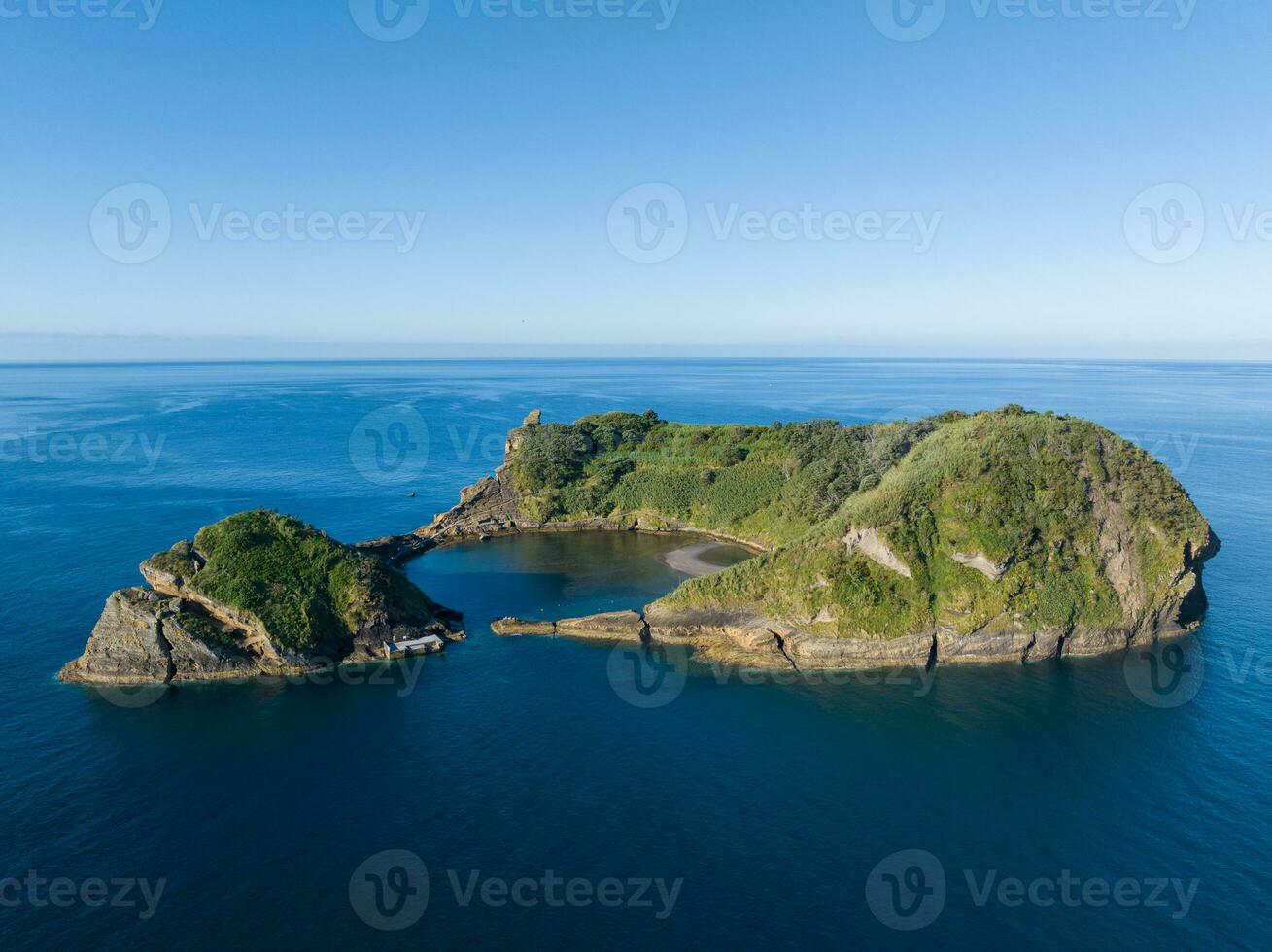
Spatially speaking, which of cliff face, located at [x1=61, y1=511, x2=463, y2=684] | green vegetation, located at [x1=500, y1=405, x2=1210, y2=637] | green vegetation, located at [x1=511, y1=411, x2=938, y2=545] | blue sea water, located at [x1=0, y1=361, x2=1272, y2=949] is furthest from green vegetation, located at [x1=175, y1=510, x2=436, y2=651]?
green vegetation, located at [x1=511, y1=411, x2=938, y2=545]

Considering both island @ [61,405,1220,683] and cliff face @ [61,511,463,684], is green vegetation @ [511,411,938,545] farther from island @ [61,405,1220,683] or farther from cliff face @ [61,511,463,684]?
cliff face @ [61,511,463,684]

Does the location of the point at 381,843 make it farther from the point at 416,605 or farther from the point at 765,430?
the point at 765,430

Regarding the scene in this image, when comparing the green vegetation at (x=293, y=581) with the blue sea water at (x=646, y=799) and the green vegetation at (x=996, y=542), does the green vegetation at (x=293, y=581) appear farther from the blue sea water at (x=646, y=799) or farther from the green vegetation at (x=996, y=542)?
the green vegetation at (x=996, y=542)

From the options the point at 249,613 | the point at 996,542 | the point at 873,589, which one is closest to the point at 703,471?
the point at 873,589

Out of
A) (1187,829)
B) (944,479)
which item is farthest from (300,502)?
(1187,829)

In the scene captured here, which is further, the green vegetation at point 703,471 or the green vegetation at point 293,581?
the green vegetation at point 703,471

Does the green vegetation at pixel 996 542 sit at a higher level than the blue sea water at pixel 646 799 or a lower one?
higher

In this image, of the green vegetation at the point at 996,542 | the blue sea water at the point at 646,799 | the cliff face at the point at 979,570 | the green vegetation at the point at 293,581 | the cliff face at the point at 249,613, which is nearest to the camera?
the blue sea water at the point at 646,799

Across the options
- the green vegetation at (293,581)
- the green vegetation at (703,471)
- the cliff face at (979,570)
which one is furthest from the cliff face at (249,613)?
the green vegetation at (703,471)
